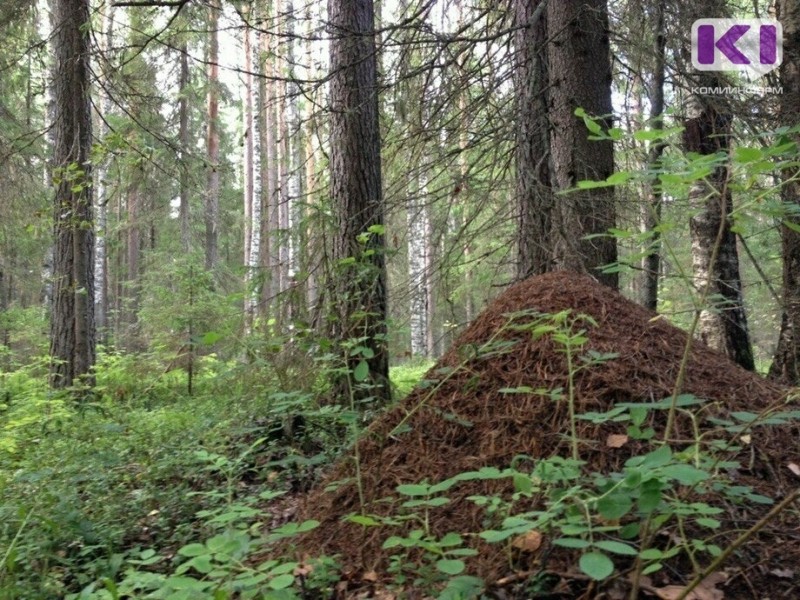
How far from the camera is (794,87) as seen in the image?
4906 mm

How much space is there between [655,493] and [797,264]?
448 centimetres

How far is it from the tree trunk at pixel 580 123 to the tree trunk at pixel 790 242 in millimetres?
1744

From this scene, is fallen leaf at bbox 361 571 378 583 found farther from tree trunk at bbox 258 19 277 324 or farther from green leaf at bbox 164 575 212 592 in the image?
tree trunk at bbox 258 19 277 324

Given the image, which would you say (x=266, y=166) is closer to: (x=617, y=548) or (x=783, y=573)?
(x=783, y=573)

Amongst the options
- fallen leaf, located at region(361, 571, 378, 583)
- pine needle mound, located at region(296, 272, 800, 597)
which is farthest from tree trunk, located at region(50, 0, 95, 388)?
fallen leaf, located at region(361, 571, 378, 583)

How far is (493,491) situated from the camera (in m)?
2.40

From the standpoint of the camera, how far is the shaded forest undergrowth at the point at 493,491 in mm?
1781

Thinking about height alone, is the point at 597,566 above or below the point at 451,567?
above

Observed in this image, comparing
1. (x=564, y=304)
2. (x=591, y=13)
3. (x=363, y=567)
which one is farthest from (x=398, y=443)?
(x=591, y=13)

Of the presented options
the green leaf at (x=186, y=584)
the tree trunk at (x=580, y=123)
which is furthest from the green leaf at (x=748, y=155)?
the tree trunk at (x=580, y=123)

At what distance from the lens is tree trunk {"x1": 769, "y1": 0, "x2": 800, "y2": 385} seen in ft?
15.7

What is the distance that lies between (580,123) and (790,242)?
7.43 feet

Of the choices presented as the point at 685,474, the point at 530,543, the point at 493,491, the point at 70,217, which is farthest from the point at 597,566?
the point at 70,217

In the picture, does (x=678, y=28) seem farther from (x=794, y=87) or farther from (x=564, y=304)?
(x=564, y=304)
